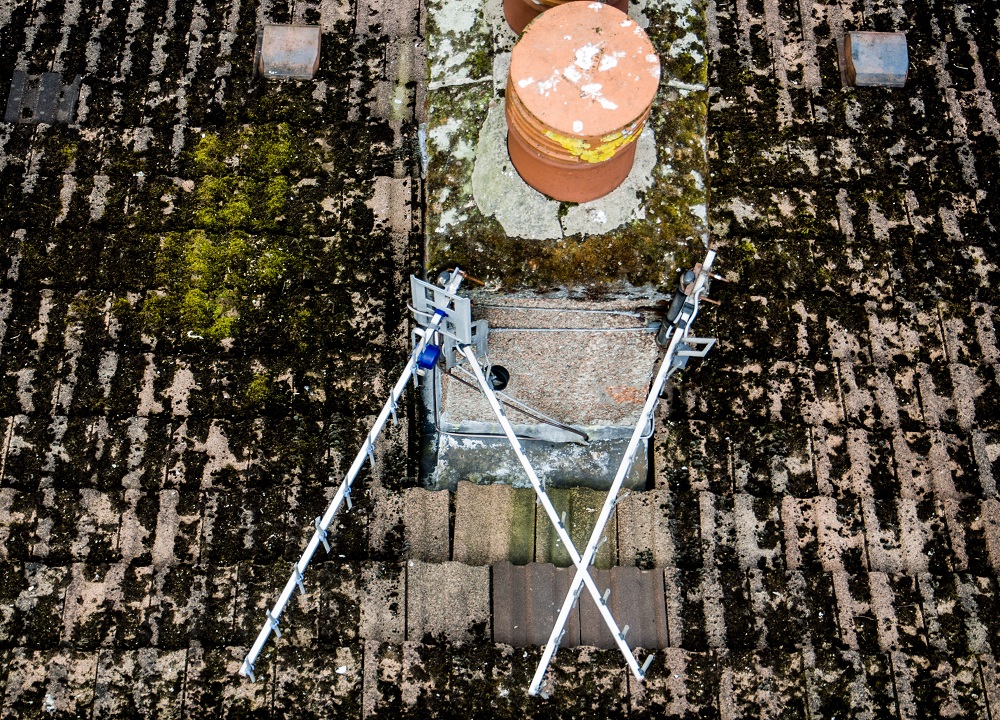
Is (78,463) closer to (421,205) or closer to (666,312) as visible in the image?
(421,205)

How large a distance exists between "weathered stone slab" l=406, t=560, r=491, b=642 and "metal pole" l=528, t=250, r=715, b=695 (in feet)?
1.15

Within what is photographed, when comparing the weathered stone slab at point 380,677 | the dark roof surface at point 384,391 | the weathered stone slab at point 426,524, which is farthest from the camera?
the weathered stone slab at point 426,524

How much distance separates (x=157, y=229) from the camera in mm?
4609

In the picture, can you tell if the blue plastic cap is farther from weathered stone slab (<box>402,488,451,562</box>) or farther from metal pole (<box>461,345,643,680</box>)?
weathered stone slab (<box>402,488,451,562</box>)

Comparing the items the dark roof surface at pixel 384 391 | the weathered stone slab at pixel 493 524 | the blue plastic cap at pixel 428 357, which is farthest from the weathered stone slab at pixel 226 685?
the blue plastic cap at pixel 428 357

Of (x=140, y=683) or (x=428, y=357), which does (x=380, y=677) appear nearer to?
(x=140, y=683)

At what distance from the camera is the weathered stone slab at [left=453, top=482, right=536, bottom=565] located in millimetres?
3828

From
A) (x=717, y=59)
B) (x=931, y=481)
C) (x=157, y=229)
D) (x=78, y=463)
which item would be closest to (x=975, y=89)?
(x=717, y=59)

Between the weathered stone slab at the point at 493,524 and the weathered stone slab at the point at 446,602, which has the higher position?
the weathered stone slab at the point at 493,524

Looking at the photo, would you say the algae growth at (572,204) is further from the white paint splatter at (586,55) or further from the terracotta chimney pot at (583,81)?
the white paint splatter at (586,55)

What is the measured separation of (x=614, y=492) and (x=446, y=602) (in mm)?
911

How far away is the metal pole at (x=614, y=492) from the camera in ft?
10.2

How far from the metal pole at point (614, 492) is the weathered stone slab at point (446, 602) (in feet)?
1.15

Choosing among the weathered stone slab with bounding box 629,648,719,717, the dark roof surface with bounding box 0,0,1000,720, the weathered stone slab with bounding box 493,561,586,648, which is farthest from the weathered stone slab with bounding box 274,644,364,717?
the weathered stone slab with bounding box 629,648,719,717
